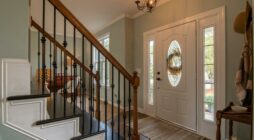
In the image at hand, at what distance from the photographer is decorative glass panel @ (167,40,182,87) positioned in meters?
3.04

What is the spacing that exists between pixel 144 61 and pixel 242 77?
2.30m

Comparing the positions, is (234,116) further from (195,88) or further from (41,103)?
(41,103)

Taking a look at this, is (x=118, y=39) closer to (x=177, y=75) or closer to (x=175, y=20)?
(x=175, y=20)

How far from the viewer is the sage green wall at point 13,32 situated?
1.11m

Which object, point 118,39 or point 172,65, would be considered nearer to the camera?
point 172,65

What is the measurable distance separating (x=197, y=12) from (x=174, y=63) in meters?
1.05

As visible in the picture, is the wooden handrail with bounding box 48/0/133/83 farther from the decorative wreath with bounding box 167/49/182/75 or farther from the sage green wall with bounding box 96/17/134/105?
the sage green wall with bounding box 96/17/134/105

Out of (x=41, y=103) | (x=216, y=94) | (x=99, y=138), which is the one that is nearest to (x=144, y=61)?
(x=216, y=94)

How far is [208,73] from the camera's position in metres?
2.56

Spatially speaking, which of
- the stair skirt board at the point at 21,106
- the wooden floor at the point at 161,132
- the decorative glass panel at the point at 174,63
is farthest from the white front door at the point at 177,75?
the stair skirt board at the point at 21,106

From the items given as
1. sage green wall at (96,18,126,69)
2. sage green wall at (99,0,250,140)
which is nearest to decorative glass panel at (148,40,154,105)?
sage green wall at (99,0,250,140)

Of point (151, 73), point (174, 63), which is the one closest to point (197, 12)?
point (174, 63)

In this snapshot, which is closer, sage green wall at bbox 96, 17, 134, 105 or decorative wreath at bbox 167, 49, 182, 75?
decorative wreath at bbox 167, 49, 182, 75

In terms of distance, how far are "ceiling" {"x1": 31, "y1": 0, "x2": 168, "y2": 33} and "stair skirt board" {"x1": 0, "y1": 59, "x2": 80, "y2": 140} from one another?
9.09 feet
